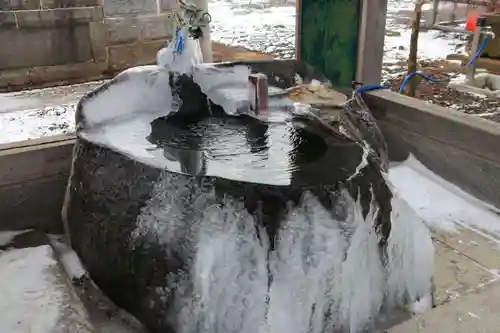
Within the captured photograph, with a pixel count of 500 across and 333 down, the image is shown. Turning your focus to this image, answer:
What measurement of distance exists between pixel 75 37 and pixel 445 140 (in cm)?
615

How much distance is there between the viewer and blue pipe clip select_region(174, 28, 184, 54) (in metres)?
3.44

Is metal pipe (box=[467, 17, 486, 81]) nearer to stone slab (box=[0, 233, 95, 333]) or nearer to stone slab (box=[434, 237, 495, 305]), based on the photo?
stone slab (box=[434, 237, 495, 305])

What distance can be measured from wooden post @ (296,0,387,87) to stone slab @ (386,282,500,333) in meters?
2.78

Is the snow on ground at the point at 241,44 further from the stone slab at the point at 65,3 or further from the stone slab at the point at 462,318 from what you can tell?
the stone slab at the point at 462,318

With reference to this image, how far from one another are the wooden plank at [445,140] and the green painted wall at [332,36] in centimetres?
52

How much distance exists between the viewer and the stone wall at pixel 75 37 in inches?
303

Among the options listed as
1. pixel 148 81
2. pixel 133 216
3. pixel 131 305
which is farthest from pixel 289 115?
pixel 131 305

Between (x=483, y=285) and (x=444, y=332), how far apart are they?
0.72 meters

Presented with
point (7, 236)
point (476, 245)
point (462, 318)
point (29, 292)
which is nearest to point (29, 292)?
point (29, 292)

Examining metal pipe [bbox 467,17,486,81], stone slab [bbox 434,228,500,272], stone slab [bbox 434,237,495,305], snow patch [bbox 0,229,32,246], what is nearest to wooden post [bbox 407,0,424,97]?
metal pipe [bbox 467,17,486,81]

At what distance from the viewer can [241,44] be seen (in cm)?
1042

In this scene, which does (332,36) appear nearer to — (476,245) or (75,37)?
(476,245)

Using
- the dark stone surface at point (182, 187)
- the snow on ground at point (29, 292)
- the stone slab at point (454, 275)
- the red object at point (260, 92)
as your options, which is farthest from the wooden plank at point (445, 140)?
the snow on ground at point (29, 292)

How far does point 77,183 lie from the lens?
10.4ft
